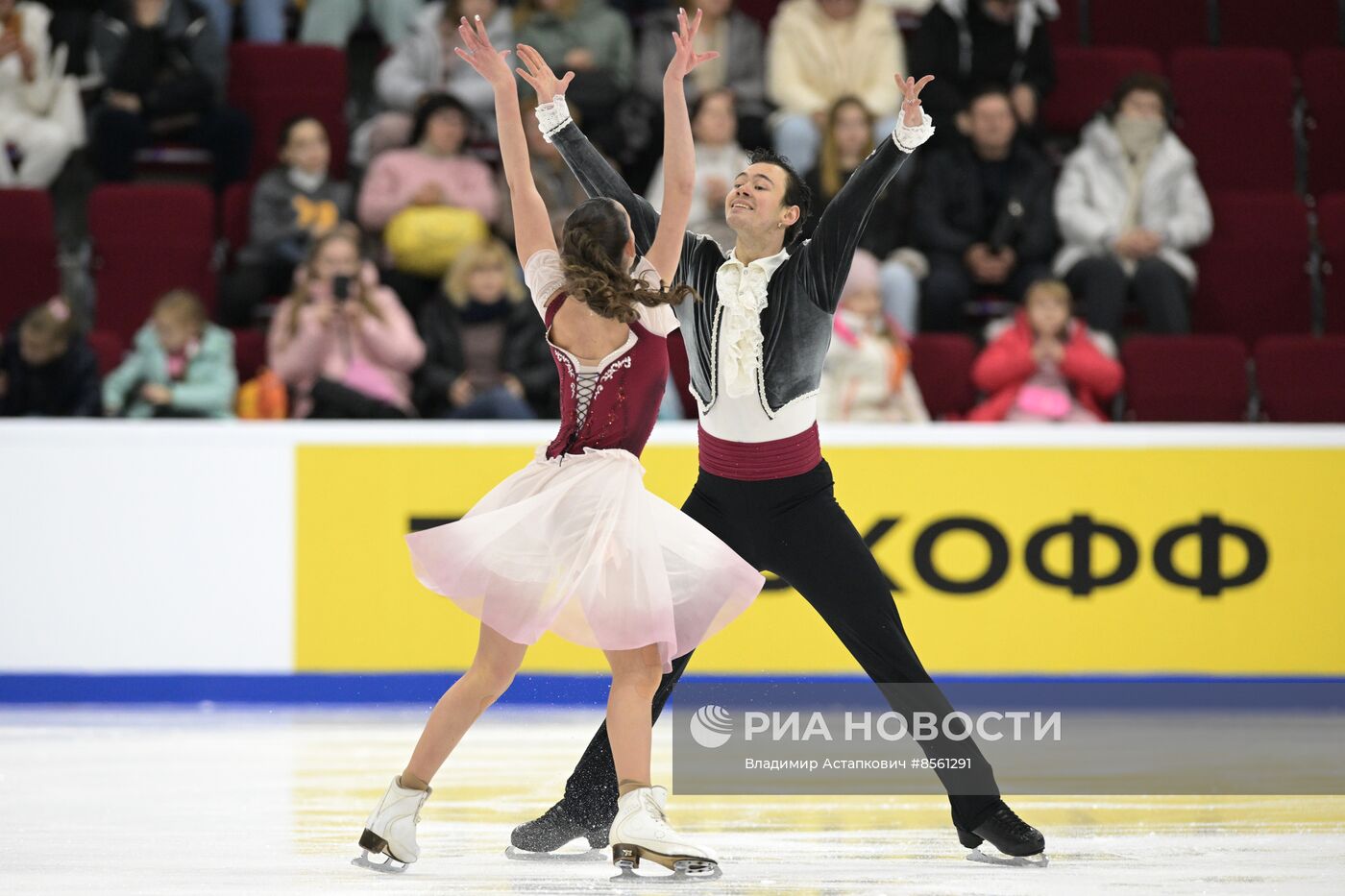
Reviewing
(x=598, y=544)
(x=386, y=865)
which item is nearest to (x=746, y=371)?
(x=598, y=544)

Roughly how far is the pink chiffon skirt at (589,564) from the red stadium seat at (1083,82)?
5497 millimetres

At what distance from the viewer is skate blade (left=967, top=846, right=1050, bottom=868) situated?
12.6 ft

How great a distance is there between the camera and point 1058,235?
7.99m

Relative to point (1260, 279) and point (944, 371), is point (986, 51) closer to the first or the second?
point (1260, 279)

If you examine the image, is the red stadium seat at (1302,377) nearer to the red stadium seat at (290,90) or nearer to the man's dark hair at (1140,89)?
the man's dark hair at (1140,89)

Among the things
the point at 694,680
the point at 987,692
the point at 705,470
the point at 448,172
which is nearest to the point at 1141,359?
the point at 987,692

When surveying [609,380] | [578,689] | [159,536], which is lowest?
[578,689]

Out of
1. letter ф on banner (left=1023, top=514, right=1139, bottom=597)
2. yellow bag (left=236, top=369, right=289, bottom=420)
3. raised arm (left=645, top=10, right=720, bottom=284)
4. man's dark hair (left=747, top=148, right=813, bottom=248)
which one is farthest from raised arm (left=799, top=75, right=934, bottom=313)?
yellow bag (left=236, top=369, right=289, bottom=420)

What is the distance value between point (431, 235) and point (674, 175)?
3976mm

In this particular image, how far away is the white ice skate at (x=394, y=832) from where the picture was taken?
3.70 meters

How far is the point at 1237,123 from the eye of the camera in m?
8.48

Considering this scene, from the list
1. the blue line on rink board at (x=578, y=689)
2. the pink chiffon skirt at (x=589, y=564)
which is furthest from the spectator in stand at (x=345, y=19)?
the pink chiffon skirt at (x=589, y=564)

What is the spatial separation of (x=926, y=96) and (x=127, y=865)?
5.64 meters

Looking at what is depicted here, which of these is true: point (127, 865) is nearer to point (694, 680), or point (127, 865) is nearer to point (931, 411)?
point (694, 680)
